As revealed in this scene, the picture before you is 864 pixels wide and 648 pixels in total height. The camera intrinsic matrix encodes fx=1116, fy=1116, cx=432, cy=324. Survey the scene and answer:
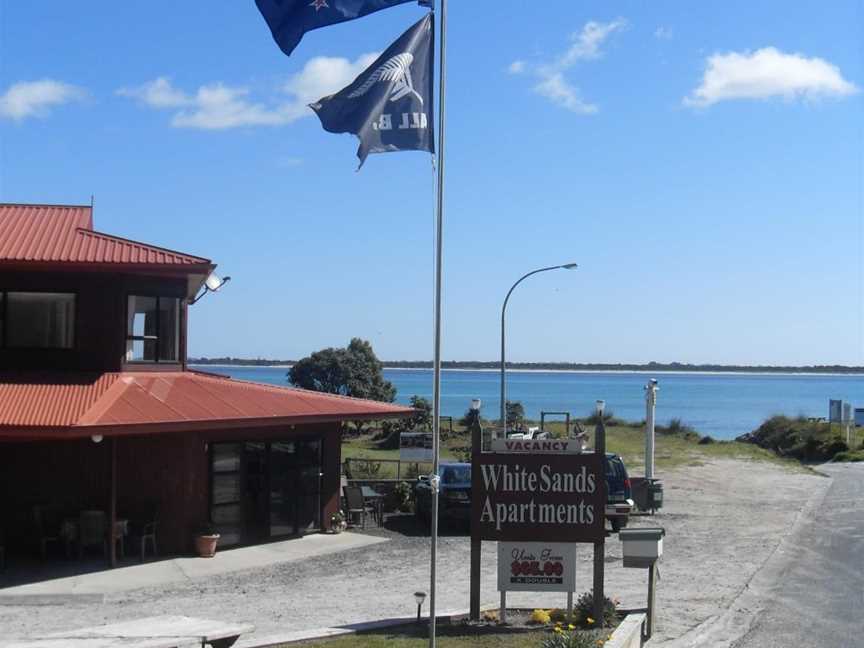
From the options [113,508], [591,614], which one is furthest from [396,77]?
[113,508]

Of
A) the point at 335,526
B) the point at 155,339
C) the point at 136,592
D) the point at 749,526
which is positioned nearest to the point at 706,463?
the point at 749,526

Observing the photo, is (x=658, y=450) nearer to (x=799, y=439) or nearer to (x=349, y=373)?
(x=799, y=439)

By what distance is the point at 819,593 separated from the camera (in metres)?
16.8

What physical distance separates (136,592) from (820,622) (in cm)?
964

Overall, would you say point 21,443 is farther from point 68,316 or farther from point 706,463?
point 706,463

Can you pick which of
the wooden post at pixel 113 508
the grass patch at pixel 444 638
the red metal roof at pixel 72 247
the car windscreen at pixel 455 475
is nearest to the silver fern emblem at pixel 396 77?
the grass patch at pixel 444 638

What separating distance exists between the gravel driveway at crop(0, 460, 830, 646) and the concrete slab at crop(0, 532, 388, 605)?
1.27 ft

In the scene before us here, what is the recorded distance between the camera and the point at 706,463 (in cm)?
4525

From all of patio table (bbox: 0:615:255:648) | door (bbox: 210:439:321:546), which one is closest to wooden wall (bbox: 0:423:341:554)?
door (bbox: 210:439:321:546)

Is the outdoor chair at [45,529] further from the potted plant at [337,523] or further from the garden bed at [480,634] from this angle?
the garden bed at [480,634]

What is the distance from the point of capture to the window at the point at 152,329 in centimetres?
2078

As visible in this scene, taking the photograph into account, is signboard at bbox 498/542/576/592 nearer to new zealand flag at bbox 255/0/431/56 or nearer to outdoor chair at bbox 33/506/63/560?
new zealand flag at bbox 255/0/431/56

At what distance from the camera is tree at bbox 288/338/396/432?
242ft

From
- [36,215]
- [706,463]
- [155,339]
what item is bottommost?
[706,463]
